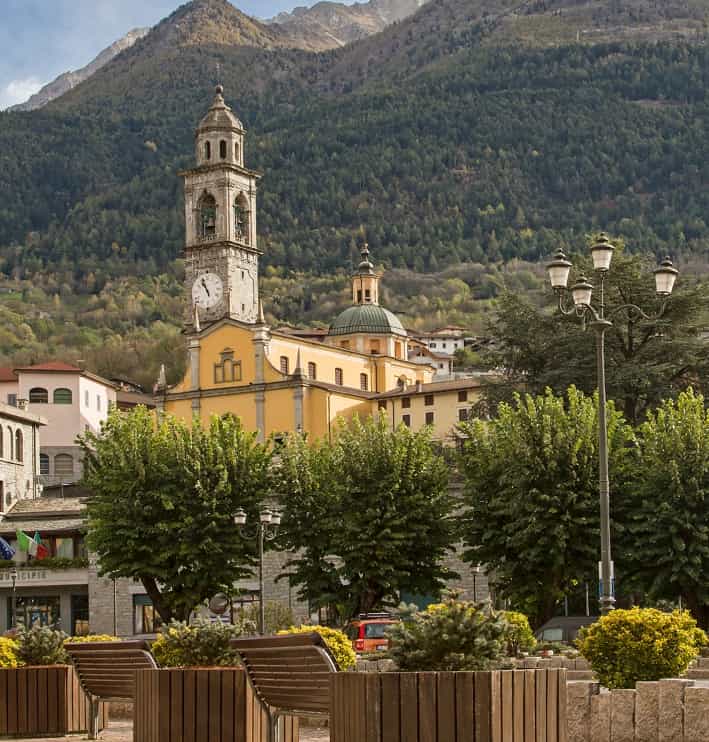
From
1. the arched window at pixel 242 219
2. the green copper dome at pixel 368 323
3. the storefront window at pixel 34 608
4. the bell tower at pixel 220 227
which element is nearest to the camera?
the storefront window at pixel 34 608

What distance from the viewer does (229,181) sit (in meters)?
116

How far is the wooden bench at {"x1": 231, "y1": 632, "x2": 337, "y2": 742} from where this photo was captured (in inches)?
539

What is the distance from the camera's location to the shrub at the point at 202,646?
57.9ft

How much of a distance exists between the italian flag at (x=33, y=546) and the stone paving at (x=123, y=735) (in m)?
41.0

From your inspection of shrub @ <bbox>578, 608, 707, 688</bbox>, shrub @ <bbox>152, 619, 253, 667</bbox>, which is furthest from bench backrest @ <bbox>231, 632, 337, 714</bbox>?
shrub @ <bbox>578, 608, 707, 688</bbox>

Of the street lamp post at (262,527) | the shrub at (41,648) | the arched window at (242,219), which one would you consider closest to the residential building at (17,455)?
the street lamp post at (262,527)

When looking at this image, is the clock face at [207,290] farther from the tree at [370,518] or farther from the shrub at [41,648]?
the shrub at [41,648]

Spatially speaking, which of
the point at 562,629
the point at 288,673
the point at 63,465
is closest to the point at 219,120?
the point at 63,465

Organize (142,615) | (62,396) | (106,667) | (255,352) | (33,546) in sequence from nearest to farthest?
(106,667) < (33,546) < (142,615) < (255,352) < (62,396)

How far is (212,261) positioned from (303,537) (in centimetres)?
6511

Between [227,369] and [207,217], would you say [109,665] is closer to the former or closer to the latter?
[227,369]

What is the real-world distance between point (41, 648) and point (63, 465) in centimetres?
10075

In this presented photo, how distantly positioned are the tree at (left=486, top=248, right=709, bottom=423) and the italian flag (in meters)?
19.0

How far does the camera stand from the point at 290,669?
1433 cm
